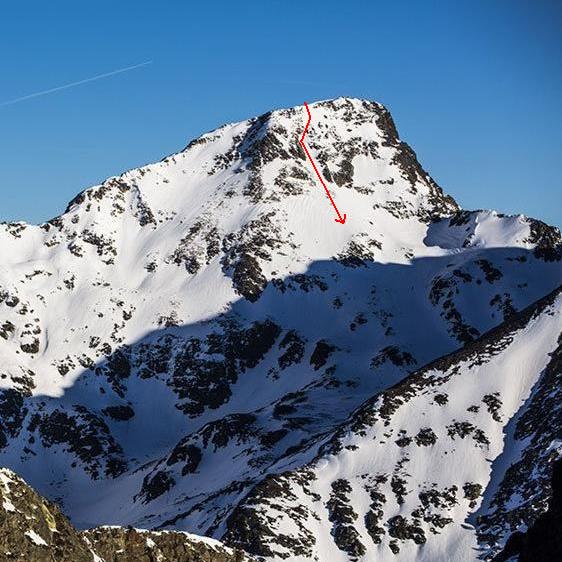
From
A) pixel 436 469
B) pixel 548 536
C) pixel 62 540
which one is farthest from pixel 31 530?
pixel 436 469

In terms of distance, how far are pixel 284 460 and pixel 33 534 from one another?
342 ft

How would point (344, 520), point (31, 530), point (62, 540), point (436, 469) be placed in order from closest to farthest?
point (31, 530)
point (62, 540)
point (344, 520)
point (436, 469)

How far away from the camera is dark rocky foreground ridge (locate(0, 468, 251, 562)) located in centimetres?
4256

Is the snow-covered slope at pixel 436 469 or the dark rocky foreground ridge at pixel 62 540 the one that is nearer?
the dark rocky foreground ridge at pixel 62 540

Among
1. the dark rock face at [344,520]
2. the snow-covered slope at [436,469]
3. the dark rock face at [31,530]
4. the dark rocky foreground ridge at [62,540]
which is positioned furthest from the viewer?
the dark rock face at [344,520]

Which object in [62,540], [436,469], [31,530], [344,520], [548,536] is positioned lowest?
[344,520]

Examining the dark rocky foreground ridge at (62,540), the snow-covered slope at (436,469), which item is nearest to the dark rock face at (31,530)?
the dark rocky foreground ridge at (62,540)

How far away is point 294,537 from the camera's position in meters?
117

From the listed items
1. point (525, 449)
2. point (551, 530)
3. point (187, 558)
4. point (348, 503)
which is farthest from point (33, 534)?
point (525, 449)

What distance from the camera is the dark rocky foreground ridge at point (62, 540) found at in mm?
42562

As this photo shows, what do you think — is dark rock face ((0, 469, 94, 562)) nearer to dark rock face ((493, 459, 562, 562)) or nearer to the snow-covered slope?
dark rock face ((493, 459, 562, 562))

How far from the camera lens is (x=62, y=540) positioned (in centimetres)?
4588

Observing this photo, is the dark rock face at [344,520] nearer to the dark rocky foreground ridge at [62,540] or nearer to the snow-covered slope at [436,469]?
the snow-covered slope at [436,469]

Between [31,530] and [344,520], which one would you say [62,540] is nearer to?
[31,530]
